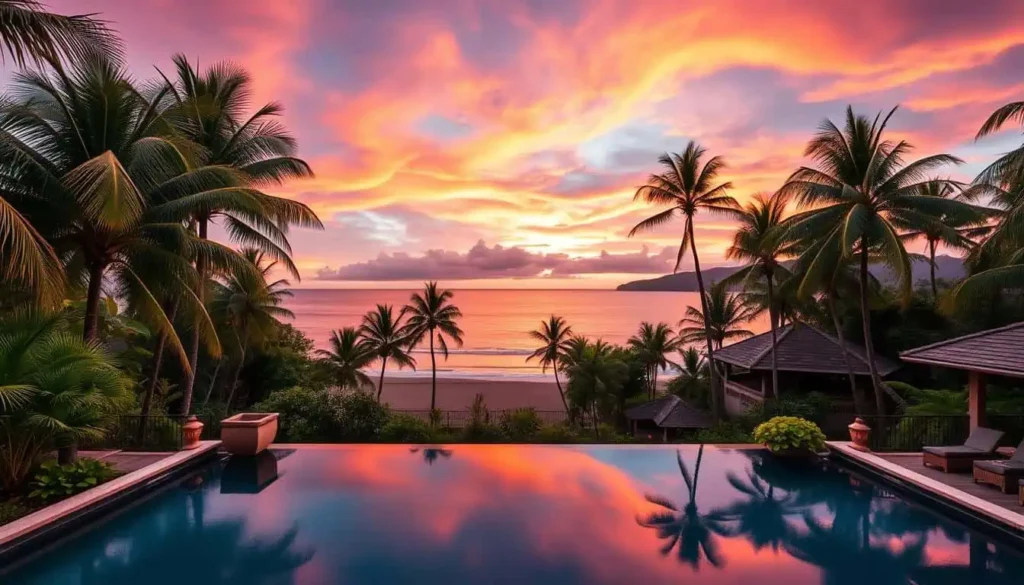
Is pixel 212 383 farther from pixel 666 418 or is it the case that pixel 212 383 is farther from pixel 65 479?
pixel 666 418

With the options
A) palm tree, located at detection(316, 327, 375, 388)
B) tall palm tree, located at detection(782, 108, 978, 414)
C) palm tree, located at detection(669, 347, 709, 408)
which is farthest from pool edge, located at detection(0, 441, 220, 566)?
palm tree, located at detection(669, 347, 709, 408)

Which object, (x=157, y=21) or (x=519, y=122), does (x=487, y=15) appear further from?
(x=157, y=21)

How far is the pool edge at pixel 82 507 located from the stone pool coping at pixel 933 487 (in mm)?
11068

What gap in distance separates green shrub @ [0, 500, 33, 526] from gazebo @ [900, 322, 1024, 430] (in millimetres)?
12893

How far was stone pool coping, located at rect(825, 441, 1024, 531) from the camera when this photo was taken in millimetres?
6434

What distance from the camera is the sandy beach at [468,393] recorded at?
96.7ft

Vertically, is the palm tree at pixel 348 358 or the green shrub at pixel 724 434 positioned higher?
the palm tree at pixel 348 358

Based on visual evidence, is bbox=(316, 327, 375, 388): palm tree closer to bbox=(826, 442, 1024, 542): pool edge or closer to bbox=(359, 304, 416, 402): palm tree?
bbox=(359, 304, 416, 402): palm tree

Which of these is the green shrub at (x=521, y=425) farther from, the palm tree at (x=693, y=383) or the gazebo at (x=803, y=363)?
the palm tree at (x=693, y=383)

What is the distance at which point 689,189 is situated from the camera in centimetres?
1766

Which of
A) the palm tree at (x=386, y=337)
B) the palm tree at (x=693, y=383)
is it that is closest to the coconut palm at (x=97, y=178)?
the palm tree at (x=386, y=337)

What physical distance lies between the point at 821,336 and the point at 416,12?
17.8 meters

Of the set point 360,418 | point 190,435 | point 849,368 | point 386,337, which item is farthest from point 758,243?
point 190,435

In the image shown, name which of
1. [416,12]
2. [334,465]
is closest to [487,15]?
[416,12]
